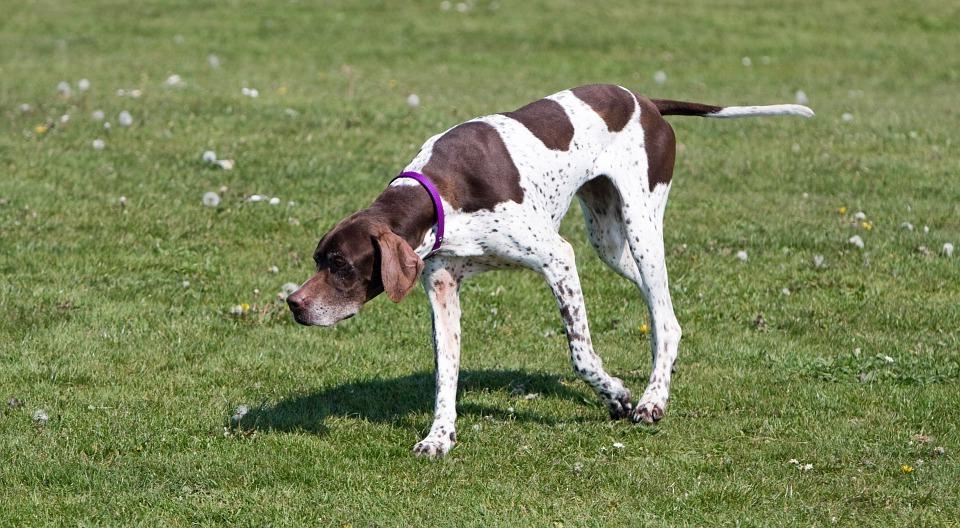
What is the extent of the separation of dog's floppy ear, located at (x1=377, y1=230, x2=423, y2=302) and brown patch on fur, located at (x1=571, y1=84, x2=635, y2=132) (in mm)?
1542

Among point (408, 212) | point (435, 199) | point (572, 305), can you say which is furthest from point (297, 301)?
point (572, 305)

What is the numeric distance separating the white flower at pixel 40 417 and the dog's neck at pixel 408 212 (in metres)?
2.02

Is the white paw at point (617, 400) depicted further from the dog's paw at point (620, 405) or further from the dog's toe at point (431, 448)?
the dog's toe at point (431, 448)

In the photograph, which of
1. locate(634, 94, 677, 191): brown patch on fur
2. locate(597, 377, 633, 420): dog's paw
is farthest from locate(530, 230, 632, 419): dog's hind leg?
locate(634, 94, 677, 191): brown patch on fur

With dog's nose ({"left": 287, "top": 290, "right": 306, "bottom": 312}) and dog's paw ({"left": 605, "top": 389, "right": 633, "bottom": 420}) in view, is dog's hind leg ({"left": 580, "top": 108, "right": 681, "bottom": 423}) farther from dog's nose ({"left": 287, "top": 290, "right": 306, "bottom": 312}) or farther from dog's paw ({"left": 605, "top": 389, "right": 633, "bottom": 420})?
dog's nose ({"left": 287, "top": 290, "right": 306, "bottom": 312})

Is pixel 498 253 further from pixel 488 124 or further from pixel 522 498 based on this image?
pixel 522 498

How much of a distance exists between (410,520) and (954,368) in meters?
3.58

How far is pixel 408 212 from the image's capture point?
5.97 m

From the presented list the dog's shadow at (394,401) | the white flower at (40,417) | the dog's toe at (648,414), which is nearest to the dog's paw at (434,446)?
the dog's shadow at (394,401)

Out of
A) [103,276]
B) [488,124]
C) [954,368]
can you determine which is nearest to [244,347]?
[103,276]

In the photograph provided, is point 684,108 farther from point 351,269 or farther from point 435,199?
point 351,269

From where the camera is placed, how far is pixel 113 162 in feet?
37.5

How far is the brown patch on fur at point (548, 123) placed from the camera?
651 centimetres

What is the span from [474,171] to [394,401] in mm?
1472
